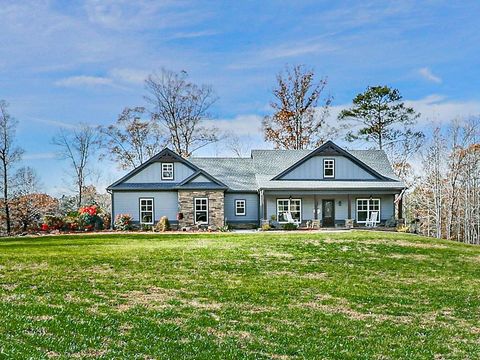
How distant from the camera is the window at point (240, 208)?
36.3 meters

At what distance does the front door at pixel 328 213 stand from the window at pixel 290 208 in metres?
1.68

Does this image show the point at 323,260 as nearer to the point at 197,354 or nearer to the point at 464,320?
the point at 464,320

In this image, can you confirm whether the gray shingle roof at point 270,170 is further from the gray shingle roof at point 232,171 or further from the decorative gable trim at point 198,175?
the decorative gable trim at point 198,175

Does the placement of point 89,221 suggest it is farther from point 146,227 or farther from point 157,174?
point 157,174

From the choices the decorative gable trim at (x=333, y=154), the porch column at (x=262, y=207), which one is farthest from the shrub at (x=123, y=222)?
the decorative gable trim at (x=333, y=154)

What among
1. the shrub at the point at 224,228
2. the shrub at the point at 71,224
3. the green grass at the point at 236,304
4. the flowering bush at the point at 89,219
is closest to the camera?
the green grass at the point at 236,304

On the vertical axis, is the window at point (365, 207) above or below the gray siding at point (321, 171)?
below

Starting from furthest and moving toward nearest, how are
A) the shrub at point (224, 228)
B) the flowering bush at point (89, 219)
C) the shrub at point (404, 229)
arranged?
the flowering bush at point (89, 219) < the shrub at point (224, 228) < the shrub at point (404, 229)

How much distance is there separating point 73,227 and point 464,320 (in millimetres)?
27528

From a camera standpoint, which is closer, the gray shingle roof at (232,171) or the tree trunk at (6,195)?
the gray shingle roof at (232,171)

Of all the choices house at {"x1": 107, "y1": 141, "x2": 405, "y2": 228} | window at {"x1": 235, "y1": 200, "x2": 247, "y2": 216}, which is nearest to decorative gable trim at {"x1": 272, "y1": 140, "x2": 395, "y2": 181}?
house at {"x1": 107, "y1": 141, "x2": 405, "y2": 228}

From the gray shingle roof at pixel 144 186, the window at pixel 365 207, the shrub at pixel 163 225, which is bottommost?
the shrub at pixel 163 225

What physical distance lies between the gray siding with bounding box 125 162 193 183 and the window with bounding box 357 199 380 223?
11.4m

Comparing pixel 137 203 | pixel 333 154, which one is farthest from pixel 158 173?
pixel 333 154
